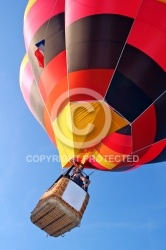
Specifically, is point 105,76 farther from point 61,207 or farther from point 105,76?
point 61,207

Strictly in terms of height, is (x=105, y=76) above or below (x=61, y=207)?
above

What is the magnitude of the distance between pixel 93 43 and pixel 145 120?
1702 millimetres

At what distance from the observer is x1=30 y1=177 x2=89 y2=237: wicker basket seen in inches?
266

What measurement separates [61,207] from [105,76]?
241 cm

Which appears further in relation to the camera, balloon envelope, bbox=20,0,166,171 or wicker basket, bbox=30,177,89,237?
balloon envelope, bbox=20,0,166,171

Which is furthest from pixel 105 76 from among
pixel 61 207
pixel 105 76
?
pixel 61 207

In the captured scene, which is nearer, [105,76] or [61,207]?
[61,207]

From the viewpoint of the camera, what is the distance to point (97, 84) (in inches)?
283

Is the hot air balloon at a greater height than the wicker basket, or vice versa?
the hot air balloon

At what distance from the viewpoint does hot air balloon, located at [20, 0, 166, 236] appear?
7176 mm

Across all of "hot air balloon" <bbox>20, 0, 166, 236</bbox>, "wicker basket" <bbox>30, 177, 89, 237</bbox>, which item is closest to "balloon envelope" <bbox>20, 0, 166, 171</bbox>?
"hot air balloon" <bbox>20, 0, 166, 236</bbox>

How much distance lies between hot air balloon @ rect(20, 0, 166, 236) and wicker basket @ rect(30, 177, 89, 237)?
0.25 m

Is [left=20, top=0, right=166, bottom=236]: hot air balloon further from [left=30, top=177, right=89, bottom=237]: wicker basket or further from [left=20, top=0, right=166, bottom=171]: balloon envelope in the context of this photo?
[left=30, top=177, right=89, bottom=237]: wicker basket

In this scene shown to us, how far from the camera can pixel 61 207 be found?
6.73 meters
